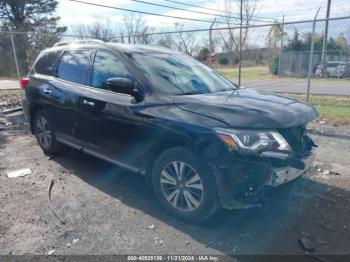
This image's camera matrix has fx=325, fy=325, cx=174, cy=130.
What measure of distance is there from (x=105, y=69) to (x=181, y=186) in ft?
6.04

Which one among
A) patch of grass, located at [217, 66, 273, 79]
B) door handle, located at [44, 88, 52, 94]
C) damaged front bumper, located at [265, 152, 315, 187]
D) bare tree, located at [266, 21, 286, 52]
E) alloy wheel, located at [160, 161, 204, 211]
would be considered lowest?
patch of grass, located at [217, 66, 273, 79]

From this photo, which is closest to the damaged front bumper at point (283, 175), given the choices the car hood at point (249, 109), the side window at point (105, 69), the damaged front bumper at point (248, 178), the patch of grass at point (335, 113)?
the damaged front bumper at point (248, 178)

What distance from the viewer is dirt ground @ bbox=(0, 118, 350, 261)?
3.07 metres

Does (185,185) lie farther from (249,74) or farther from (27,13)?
(27,13)

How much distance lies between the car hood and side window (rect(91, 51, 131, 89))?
0.89m

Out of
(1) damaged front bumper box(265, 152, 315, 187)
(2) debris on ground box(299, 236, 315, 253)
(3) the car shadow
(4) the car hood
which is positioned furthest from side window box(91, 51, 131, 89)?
(2) debris on ground box(299, 236, 315, 253)

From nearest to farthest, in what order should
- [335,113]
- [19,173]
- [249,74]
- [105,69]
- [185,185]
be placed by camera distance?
[185,185]
[105,69]
[19,173]
[335,113]
[249,74]

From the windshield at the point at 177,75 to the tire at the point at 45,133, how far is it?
2.17 m

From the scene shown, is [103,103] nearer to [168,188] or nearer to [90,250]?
[168,188]

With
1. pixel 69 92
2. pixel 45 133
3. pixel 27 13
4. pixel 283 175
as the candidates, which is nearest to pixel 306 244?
pixel 283 175

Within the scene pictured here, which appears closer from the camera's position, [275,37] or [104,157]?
[104,157]

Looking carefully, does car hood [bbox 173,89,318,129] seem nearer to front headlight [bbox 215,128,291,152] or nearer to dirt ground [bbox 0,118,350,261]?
front headlight [bbox 215,128,291,152]

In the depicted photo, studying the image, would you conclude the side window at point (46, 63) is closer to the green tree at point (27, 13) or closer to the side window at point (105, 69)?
the side window at point (105, 69)

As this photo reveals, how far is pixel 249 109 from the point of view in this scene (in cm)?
324
